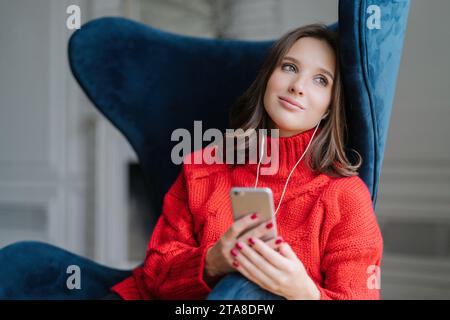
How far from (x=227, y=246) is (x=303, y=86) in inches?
12.9

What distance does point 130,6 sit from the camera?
1977mm

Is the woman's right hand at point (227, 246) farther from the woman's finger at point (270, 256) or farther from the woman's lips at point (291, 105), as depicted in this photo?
the woman's lips at point (291, 105)

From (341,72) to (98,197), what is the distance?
54.7 inches

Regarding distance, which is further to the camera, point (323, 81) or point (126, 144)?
point (126, 144)

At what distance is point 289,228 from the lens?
878mm

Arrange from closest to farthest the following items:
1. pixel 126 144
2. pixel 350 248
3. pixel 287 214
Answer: pixel 350 248 → pixel 287 214 → pixel 126 144

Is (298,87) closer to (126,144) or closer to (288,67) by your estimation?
(288,67)

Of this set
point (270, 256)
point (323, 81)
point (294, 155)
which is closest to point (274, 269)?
point (270, 256)

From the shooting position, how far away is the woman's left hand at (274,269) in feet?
2.33

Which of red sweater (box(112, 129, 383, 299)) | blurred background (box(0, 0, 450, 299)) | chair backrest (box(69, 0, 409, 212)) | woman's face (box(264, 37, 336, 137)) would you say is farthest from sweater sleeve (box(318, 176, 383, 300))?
blurred background (box(0, 0, 450, 299))

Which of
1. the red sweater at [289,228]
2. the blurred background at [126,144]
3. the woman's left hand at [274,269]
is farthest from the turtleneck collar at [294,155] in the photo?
the blurred background at [126,144]

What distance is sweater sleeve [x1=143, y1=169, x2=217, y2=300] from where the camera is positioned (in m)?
0.85

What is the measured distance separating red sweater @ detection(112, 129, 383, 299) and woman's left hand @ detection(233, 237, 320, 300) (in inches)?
2.1

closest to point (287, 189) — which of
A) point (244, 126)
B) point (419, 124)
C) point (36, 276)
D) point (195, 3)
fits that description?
point (244, 126)
